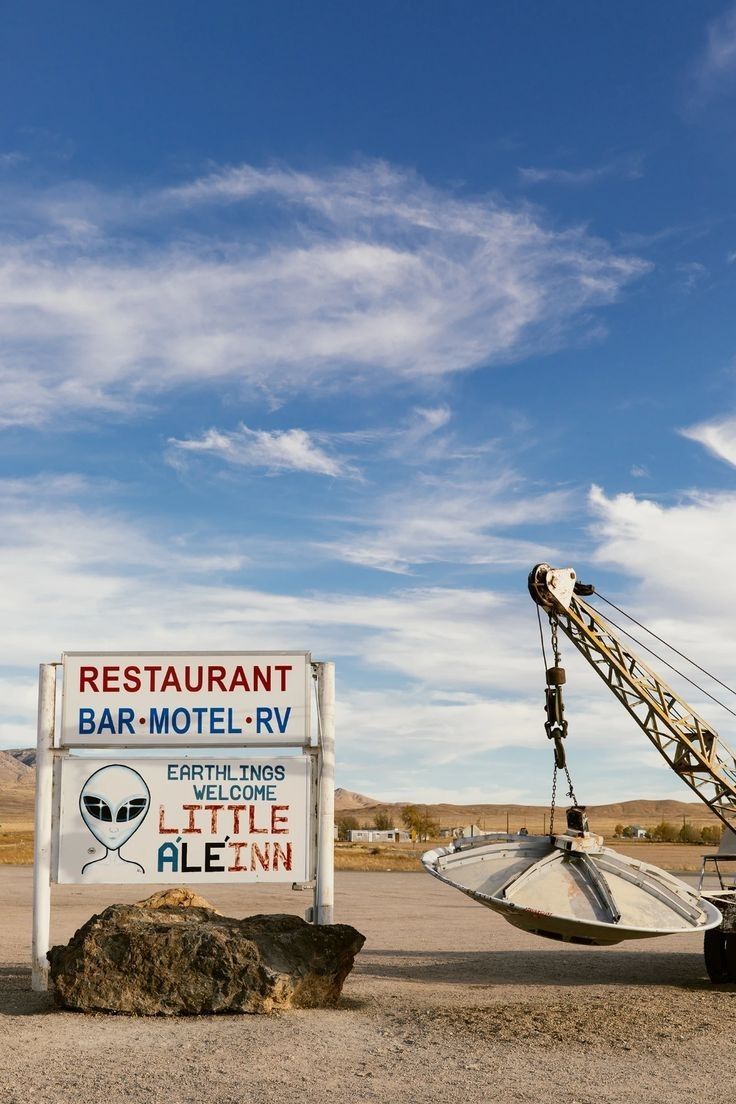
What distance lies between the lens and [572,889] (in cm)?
1517

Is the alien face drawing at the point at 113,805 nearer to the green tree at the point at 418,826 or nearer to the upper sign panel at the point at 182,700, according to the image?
the upper sign panel at the point at 182,700

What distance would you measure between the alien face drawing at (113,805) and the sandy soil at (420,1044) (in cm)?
210

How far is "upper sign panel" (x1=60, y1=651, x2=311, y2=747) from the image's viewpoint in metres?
15.2

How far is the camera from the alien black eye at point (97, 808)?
15055 mm

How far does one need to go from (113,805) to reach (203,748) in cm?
138

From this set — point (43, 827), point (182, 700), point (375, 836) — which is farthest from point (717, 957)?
point (375, 836)

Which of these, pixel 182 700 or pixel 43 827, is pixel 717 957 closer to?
pixel 182 700

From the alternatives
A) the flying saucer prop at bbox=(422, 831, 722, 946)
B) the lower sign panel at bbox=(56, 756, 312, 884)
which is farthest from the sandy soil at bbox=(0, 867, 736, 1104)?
the lower sign panel at bbox=(56, 756, 312, 884)

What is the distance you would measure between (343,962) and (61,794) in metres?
4.28

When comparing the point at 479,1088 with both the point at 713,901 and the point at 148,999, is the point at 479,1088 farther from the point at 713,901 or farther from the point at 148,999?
the point at 713,901

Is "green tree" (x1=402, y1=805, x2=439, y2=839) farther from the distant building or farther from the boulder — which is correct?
the boulder

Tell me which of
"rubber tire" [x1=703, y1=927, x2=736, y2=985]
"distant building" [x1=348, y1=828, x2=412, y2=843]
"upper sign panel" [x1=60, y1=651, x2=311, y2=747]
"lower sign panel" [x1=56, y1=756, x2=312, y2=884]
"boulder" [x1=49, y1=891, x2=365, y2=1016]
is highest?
"upper sign panel" [x1=60, y1=651, x2=311, y2=747]

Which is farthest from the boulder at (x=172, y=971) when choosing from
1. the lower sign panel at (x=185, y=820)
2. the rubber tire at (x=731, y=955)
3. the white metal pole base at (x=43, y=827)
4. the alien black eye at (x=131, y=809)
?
the rubber tire at (x=731, y=955)

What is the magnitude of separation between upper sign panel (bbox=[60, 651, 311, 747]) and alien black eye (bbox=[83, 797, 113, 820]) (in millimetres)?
723
